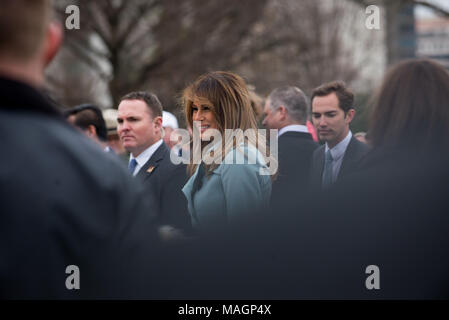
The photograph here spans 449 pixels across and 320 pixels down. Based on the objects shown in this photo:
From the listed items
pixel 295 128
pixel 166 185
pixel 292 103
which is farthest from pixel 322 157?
pixel 166 185

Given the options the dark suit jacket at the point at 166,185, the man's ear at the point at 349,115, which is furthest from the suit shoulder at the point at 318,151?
the dark suit jacket at the point at 166,185

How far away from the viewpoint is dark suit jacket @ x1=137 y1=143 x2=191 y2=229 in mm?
3922

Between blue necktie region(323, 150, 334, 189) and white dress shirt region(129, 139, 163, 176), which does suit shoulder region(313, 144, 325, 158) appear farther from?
white dress shirt region(129, 139, 163, 176)

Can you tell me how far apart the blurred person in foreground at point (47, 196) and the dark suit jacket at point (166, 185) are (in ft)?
8.00

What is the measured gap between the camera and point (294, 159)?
493 cm

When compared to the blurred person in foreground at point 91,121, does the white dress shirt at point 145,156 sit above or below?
below

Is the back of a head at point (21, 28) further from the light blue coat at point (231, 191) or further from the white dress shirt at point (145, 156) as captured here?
the white dress shirt at point (145, 156)

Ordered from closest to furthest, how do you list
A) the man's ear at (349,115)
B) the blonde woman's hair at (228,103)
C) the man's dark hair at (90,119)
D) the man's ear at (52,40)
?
the man's ear at (52,40)
the blonde woman's hair at (228,103)
the man's ear at (349,115)
the man's dark hair at (90,119)

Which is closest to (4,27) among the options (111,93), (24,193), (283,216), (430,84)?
(24,193)

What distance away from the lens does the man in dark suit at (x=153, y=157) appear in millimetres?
3998

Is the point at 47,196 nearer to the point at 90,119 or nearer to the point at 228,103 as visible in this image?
the point at 228,103

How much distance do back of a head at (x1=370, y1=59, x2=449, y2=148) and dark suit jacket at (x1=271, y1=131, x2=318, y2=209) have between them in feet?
7.19
